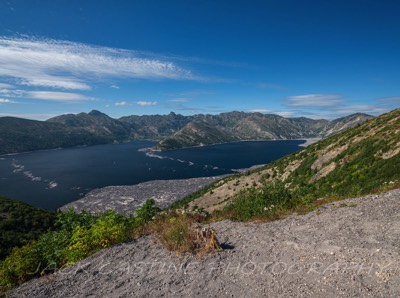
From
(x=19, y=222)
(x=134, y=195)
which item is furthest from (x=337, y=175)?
(x=134, y=195)

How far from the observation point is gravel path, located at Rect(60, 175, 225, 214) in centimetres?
12838

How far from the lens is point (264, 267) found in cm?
1032

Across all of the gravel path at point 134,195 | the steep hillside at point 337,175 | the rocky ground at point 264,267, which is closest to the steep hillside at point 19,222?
the gravel path at point 134,195

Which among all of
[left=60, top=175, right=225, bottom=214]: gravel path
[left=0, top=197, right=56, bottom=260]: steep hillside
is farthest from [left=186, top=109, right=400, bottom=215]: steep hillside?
[left=60, top=175, right=225, bottom=214]: gravel path

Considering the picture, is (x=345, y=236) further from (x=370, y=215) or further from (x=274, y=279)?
(x=274, y=279)

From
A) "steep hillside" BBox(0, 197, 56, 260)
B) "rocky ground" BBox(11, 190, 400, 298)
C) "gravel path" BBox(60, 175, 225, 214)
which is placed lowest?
"gravel path" BBox(60, 175, 225, 214)

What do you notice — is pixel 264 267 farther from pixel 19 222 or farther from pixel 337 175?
pixel 19 222

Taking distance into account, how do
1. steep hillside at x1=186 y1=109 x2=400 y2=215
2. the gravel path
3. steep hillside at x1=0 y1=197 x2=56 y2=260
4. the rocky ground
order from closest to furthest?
the rocky ground, steep hillside at x1=186 y1=109 x2=400 y2=215, steep hillside at x1=0 y1=197 x2=56 y2=260, the gravel path

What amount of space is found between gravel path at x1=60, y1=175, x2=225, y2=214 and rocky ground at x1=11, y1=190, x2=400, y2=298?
111968 millimetres

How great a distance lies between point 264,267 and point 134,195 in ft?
469

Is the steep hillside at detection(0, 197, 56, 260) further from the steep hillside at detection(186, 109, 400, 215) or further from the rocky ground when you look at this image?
the rocky ground

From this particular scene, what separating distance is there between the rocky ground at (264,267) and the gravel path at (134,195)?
112 metres

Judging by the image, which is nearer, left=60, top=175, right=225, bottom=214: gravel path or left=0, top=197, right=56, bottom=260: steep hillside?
left=0, top=197, right=56, bottom=260: steep hillside

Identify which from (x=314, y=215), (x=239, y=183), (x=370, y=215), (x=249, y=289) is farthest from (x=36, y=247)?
(x=239, y=183)
